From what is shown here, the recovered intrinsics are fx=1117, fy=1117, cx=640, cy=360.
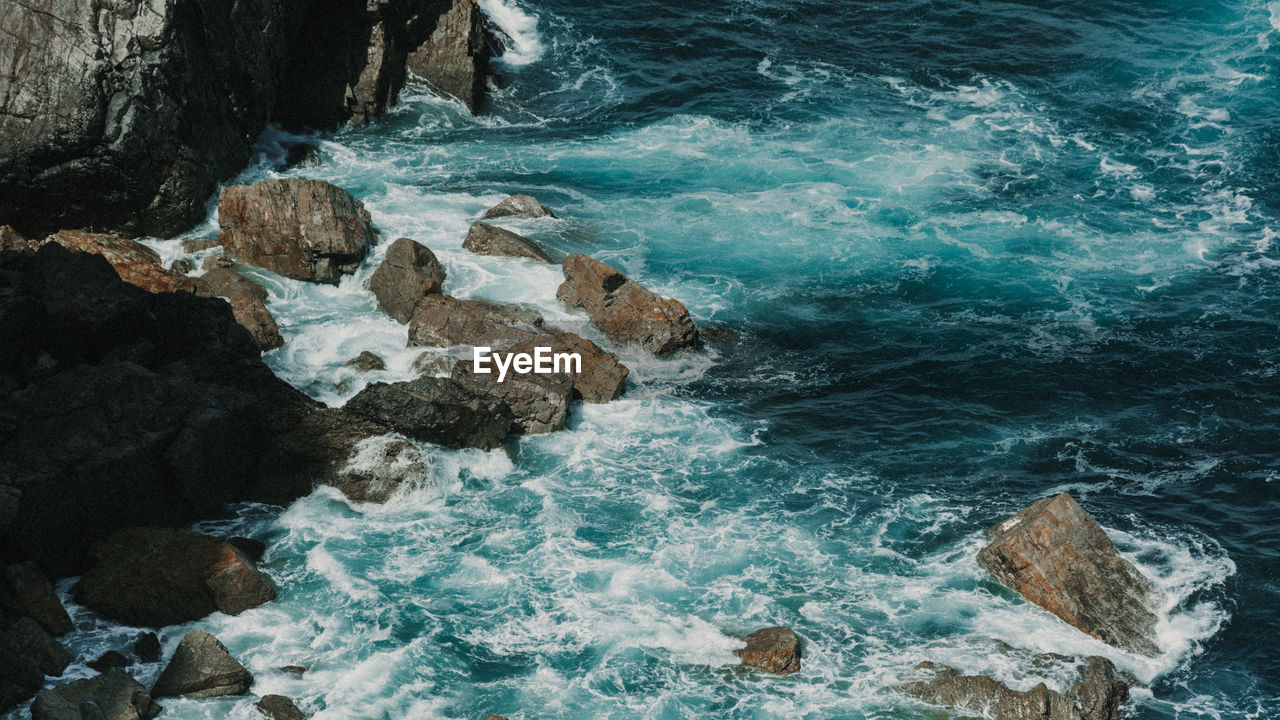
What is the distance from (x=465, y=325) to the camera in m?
33.2

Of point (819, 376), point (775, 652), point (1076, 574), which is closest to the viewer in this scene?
point (775, 652)

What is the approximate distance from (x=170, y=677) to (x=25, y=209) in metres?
19.7

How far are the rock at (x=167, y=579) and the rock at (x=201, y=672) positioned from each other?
159cm

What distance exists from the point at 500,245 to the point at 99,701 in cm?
2139

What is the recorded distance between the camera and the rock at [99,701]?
63.6 ft

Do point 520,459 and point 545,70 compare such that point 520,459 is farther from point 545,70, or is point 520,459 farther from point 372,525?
point 545,70

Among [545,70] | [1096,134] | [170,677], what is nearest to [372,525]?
[170,677]

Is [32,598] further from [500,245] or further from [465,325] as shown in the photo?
[500,245]

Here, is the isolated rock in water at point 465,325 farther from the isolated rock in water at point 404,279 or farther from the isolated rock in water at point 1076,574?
the isolated rock in water at point 1076,574

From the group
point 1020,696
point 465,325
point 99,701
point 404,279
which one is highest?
point 404,279

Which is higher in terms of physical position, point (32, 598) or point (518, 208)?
point (518, 208)

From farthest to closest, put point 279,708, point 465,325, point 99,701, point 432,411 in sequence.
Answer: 1. point 465,325
2. point 432,411
3. point 279,708
4. point 99,701

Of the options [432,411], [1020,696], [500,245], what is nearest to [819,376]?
[500,245]

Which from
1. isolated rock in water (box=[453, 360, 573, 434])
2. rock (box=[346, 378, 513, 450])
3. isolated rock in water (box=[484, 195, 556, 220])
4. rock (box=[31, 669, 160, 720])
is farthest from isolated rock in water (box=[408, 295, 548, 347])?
rock (box=[31, 669, 160, 720])
